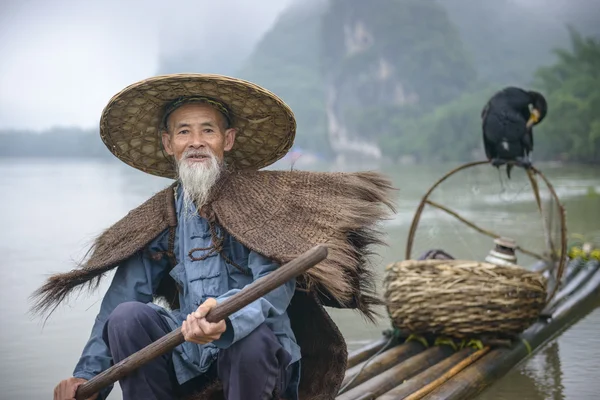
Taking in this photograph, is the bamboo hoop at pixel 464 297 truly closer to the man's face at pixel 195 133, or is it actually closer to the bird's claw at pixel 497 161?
the bird's claw at pixel 497 161

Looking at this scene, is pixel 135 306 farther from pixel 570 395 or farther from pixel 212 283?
pixel 570 395

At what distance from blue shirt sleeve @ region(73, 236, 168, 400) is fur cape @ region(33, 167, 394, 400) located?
2.1 inches

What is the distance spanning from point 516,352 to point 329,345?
1366 millimetres

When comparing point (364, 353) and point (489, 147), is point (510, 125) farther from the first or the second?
point (364, 353)

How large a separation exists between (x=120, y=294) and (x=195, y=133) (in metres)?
0.53

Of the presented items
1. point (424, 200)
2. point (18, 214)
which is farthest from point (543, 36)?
point (424, 200)

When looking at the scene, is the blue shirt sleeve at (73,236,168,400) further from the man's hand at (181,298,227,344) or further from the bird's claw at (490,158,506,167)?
the bird's claw at (490,158,506,167)

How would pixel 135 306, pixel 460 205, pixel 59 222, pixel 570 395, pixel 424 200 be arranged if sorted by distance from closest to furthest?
pixel 135 306
pixel 570 395
pixel 424 200
pixel 59 222
pixel 460 205

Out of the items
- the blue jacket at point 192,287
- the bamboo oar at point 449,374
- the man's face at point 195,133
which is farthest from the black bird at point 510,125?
the blue jacket at point 192,287

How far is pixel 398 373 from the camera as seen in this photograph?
110 inches

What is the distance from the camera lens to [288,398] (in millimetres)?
2107

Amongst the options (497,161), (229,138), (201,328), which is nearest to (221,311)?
(201,328)

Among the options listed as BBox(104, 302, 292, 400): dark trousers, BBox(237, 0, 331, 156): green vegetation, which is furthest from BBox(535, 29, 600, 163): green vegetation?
BBox(104, 302, 292, 400): dark trousers

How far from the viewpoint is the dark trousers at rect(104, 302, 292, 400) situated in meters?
1.83
